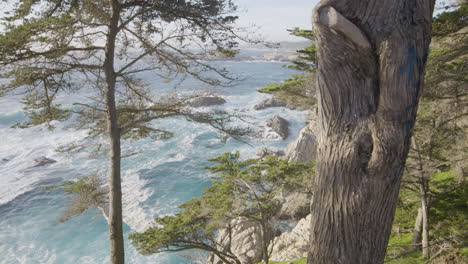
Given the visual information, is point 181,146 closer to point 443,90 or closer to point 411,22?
point 443,90

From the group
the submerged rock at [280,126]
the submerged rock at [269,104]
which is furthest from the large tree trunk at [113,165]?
the submerged rock at [269,104]

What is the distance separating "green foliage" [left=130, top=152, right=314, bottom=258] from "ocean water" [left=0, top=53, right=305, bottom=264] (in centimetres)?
196

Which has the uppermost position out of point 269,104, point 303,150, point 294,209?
point 269,104

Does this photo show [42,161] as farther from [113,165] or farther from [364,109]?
[364,109]

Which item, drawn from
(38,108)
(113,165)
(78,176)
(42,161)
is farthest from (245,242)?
(42,161)

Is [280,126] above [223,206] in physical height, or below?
below

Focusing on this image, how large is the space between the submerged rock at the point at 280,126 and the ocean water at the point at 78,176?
500 millimetres

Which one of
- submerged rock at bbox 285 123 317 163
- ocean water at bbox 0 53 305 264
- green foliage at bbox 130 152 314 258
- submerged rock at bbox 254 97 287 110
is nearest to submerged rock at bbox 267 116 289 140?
ocean water at bbox 0 53 305 264

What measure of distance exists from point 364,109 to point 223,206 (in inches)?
174

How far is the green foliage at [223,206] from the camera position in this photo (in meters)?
5.92

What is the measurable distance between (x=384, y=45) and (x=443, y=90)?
489cm

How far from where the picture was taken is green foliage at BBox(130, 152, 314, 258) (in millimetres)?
5918

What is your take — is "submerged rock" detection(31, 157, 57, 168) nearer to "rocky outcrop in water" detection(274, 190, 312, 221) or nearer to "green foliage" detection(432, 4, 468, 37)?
"rocky outcrop in water" detection(274, 190, 312, 221)

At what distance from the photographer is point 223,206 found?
19.2 ft
